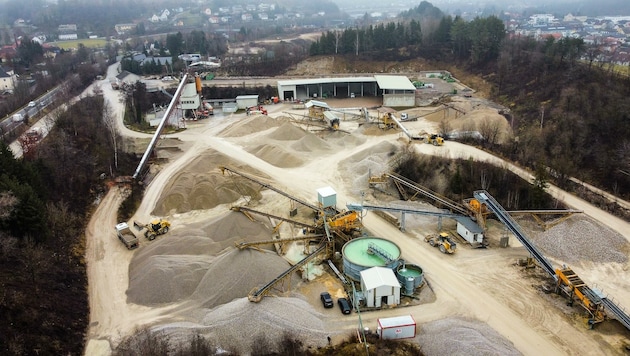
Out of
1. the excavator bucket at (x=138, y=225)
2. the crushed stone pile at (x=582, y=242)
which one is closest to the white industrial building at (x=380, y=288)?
the crushed stone pile at (x=582, y=242)

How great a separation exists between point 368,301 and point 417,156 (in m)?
22.3

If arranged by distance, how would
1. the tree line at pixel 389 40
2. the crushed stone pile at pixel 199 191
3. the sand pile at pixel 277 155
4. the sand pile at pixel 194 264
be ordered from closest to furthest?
the sand pile at pixel 194 264 → the crushed stone pile at pixel 199 191 → the sand pile at pixel 277 155 → the tree line at pixel 389 40

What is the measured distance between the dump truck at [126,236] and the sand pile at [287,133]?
69.9ft

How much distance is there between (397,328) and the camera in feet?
76.4

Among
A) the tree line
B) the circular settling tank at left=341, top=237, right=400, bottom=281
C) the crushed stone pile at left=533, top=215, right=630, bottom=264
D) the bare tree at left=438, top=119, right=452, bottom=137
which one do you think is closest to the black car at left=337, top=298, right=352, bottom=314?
the circular settling tank at left=341, top=237, right=400, bottom=281

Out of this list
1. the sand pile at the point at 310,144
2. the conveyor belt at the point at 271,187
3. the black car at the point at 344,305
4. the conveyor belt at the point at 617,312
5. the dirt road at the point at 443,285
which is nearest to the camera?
the conveyor belt at the point at 617,312

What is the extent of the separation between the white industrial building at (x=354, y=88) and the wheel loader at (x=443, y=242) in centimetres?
3642

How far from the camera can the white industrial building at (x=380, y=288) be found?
25.5 meters

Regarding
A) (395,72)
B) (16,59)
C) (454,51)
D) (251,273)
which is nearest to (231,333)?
(251,273)

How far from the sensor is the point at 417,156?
147ft

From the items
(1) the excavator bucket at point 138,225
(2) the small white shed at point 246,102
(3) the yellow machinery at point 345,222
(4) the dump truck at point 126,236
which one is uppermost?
(2) the small white shed at point 246,102

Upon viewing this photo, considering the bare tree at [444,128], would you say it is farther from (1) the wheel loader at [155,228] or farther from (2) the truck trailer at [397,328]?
(1) the wheel loader at [155,228]

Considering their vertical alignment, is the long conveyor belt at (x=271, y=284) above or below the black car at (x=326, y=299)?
above

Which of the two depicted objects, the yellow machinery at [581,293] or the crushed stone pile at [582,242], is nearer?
the yellow machinery at [581,293]
